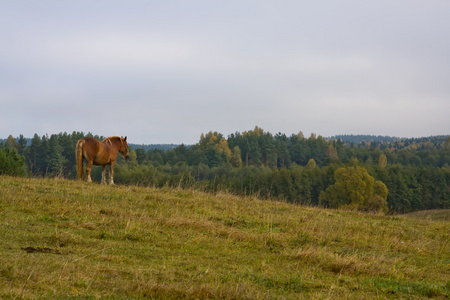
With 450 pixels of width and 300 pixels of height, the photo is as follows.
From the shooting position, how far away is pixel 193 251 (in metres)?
8.23

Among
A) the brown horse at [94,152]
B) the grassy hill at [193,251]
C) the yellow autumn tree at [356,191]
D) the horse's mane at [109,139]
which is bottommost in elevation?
the yellow autumn tree at [356,191]

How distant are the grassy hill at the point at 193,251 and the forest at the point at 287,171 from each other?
13.5 m

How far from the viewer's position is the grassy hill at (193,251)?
5715mm

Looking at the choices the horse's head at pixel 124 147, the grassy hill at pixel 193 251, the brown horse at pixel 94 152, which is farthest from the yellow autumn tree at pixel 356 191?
the grassy hill at pixel 193 251

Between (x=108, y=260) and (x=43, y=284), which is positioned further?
(x=108, y=260)

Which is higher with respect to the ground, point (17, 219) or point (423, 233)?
point (17, 219)

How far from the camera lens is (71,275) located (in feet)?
19.1

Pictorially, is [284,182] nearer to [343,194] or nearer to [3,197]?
[343,194]

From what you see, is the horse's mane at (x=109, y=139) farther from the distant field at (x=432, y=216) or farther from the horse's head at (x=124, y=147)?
the distant field at (x=432, y=216)

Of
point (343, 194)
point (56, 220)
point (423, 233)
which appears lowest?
point (343, 194)

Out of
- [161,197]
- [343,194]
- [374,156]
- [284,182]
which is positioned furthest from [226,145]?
[161,197]

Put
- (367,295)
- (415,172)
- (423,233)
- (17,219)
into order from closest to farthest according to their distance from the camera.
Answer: (367,295)
(17,219)
(423,233)
(415,172)

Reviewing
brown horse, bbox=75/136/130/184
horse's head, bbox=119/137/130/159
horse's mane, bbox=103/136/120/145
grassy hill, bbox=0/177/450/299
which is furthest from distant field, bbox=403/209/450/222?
horse's mane, bbox=103/136/120/145

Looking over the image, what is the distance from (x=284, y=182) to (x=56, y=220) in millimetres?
85937
